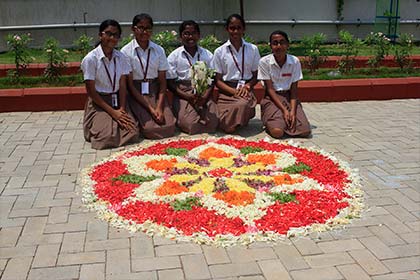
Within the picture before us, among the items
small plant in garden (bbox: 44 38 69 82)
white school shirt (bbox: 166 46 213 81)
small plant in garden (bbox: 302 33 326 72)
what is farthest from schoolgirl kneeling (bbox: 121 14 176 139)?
small plant in garden (bbox: 302 33 326 72)

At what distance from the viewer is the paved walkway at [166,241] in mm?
2979

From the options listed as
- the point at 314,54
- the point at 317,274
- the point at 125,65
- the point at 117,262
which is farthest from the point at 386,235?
the point at 314,54

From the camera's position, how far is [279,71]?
5965 millimetres

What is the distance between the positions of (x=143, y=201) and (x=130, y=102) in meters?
2.24

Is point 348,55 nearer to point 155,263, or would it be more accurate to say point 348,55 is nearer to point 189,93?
point 189,93

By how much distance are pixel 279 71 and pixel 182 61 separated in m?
1.24

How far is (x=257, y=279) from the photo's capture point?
290cm

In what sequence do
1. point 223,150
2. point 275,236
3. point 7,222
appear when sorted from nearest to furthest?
point 275,236 < point 7,222 < point 223,150

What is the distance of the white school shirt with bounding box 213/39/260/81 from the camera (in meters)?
5.97

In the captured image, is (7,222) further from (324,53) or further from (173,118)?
(324,53)

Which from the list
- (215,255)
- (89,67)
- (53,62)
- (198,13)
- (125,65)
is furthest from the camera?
(198,13)

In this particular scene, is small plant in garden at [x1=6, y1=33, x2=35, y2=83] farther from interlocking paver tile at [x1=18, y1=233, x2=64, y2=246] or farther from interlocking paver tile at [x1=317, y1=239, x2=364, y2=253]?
interlocking paver tile at [x1=317, y1=239, x2=364, y2=253]

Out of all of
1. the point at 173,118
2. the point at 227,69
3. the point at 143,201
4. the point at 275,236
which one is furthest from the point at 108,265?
the point at 227,69

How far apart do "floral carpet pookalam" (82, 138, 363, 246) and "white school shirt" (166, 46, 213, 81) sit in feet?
3.47
